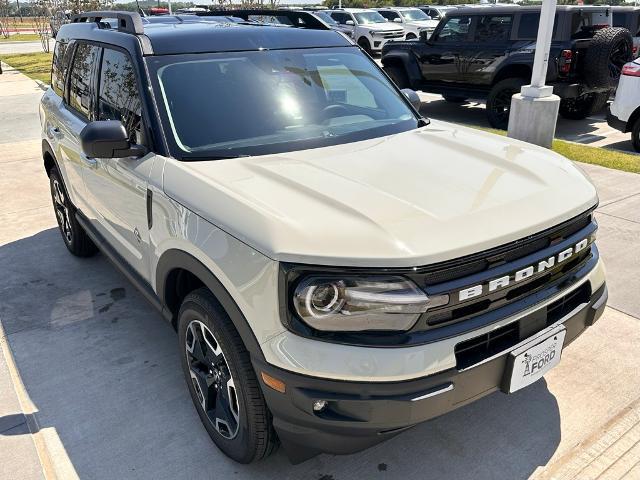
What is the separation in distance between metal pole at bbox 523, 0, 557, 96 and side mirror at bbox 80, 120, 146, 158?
599cm

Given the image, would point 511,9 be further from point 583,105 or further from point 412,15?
point 412,15

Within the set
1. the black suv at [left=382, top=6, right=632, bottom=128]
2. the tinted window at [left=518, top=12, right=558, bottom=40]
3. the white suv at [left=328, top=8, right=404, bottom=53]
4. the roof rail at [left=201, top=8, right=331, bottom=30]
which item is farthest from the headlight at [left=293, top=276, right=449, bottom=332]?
the white suv at [left=328, top=8, right=404, bottom=53]

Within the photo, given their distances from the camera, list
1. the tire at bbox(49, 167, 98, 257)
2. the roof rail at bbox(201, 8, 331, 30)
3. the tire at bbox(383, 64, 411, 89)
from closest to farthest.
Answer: the roof rail at bbox(201, 8, 331, 30)
the tire at bbox(49, 167, 98, 257)
the tire at bbox(383, 64, 411, 89)

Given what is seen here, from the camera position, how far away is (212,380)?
8.43 ft

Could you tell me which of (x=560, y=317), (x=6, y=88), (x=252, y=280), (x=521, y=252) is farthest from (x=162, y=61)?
(x=6, y=88)

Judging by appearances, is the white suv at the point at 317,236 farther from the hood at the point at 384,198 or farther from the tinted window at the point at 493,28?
the tinted window at the point at 493,28

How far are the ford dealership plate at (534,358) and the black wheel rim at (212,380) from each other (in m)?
1.07

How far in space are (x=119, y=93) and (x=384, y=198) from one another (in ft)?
5.85

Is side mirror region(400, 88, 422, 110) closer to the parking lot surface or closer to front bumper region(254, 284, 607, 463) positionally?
Answer: the parking lot surface

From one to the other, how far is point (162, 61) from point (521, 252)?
2.01 meters

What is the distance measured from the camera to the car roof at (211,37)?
3.08 meters

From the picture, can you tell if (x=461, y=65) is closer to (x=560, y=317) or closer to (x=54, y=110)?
(x=54, y=110)

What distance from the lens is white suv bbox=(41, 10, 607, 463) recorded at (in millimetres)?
1941

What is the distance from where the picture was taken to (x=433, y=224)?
204 cm
